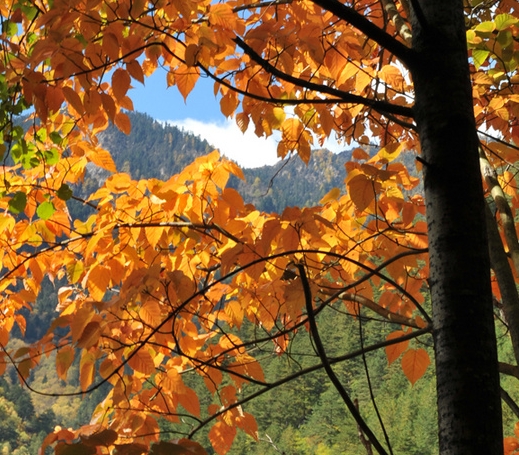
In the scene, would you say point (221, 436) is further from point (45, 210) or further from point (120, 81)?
point (120, 81)

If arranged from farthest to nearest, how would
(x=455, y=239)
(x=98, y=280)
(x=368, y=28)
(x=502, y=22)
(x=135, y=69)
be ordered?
1. (x=98, y=280)
2. (x=135, y=69)
3. (x=502, y=22)
4. (x=368, y=28)
5. (x=455, y=239)

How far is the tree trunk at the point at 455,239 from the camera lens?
0.88m

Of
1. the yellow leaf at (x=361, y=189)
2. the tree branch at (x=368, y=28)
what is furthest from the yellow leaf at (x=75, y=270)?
the tree branch at (x=368, y=28)

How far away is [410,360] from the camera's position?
202cm

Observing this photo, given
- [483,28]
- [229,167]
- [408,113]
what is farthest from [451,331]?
[229,167]

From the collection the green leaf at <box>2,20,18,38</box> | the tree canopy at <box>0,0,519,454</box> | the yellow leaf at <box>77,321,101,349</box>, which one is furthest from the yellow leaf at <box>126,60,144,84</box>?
the yellow leaf at <box>77,321,101,349</box>

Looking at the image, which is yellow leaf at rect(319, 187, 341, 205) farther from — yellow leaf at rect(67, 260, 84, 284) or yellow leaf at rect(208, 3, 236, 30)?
yellow leaf at rect(67, 260, 84, 284)

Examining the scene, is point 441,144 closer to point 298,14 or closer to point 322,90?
point 322,90

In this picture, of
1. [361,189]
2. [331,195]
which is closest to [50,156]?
[331,195]

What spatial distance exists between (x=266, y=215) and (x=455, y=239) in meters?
1.82

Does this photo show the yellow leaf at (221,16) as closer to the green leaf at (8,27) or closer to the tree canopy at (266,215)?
the tree canopy at (266,215)

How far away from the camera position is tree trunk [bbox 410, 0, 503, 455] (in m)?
0.88

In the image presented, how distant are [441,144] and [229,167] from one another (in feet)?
4.26

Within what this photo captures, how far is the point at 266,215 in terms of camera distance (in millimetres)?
2775
